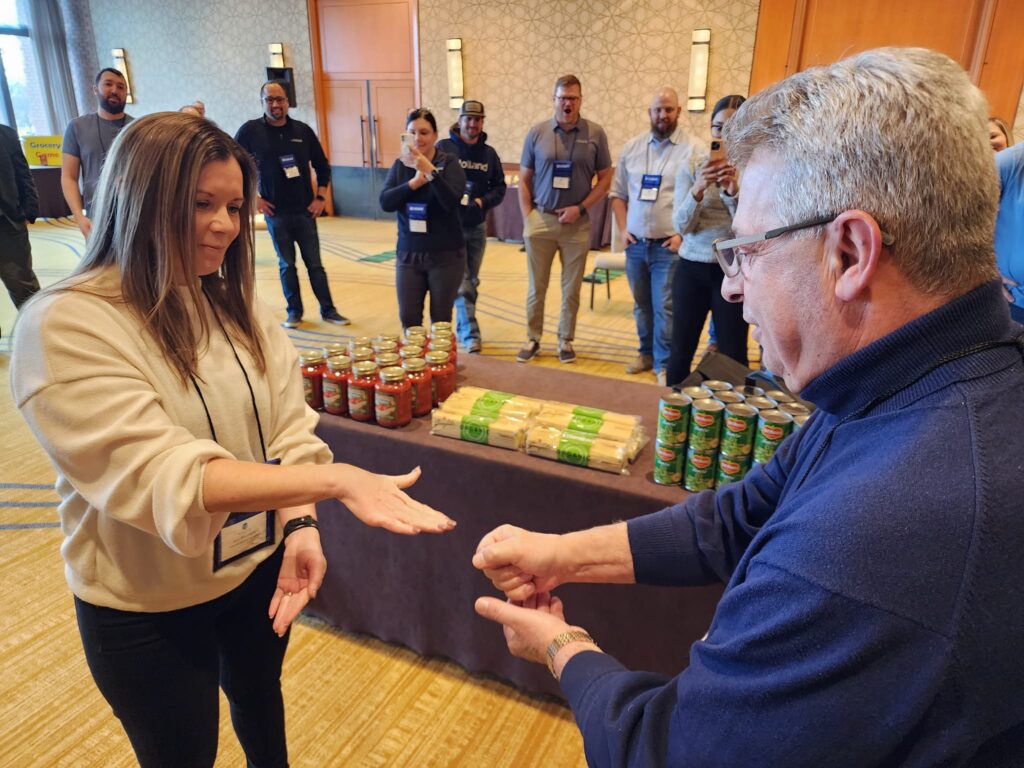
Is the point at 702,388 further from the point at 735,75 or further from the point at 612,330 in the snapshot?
the point at 735,75

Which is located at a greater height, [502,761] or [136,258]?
[136,258]

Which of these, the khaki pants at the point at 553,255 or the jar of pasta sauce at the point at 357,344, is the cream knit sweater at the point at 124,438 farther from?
the khaki pants at the point at 553,255

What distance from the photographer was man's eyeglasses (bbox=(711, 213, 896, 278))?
707 millimetres

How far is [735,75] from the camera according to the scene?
8.95 meters

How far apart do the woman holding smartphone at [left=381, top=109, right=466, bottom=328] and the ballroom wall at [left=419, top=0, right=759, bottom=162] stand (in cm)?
636

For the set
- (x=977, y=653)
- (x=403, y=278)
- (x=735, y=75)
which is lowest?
(x=403, y=278)

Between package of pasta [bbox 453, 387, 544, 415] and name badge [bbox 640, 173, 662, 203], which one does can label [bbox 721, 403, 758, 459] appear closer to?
package of pasta [bbox 453, 387, 544, 415]

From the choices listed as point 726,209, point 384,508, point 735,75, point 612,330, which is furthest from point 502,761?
point 735,75

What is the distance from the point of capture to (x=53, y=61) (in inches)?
507

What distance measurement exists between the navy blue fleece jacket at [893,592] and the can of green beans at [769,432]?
35.4 inches

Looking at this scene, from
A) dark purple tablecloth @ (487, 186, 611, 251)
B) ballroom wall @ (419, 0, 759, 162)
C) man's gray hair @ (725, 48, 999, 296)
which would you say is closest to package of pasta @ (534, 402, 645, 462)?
man's gray hair @ (725, 48, 999, 296)

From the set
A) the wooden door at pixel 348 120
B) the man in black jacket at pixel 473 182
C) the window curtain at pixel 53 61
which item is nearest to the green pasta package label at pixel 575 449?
the man in black jacket at pixel 473 182

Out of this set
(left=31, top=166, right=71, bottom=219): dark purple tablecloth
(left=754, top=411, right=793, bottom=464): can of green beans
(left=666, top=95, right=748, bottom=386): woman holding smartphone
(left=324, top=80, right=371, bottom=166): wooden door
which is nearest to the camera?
(left=754, top=411, right=793, bottom=464): can of green beans

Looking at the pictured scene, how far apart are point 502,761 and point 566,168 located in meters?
3.82
